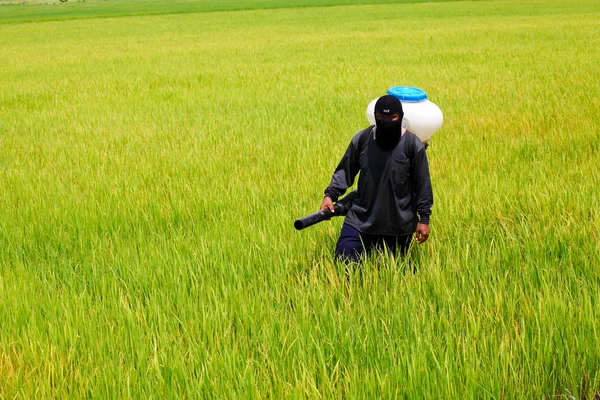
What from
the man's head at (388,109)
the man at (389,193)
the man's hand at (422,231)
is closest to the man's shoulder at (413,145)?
the man at (389,193)

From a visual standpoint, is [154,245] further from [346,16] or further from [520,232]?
[346,16]

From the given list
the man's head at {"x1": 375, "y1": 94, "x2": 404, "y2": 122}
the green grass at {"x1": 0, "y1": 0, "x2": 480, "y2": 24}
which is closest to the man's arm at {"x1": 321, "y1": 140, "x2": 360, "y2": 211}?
the man's head at {"x1": 375, "y1": 94, "x2": 404, "y2": 122}

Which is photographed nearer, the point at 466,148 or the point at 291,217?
the point at 291,217

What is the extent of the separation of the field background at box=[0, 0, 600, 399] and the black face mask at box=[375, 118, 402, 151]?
0.49 m

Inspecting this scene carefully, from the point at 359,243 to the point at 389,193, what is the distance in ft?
0.88

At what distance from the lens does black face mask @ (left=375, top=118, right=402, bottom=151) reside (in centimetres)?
264

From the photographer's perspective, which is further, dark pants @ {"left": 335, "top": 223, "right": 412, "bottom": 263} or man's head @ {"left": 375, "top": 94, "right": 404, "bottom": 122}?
dark pants @ {"left": 335, "top": 223, "right": 412, "bottom": 263}

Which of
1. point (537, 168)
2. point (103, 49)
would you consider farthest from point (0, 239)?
point (103, 49)

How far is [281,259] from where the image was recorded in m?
2.97

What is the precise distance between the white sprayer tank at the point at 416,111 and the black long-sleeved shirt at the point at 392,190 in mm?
163

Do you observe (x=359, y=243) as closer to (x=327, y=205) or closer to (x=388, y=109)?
(x=327, y=205)

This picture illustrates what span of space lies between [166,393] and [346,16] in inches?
1297

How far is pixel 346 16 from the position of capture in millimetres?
33156

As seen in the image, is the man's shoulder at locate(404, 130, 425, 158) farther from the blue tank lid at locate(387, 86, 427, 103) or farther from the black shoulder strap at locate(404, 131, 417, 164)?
the blue tank lid at locate(387, 86, 427, 103)
